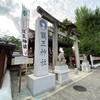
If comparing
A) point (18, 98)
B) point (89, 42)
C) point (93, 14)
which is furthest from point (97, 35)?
point (18, 98)

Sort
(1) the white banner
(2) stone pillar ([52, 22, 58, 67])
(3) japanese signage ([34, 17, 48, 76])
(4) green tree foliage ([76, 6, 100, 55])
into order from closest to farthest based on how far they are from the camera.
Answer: (1) the white banner
(3) japanese signage ([34, 17, 48, 76])
(2) stone pillar ([52, 22, 58, 67])
(4) green tree foliage ([76, 6, 100, 55])

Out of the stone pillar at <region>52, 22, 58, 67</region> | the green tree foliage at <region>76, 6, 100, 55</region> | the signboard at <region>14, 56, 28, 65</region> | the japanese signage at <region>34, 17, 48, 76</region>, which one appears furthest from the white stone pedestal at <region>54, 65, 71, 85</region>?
the green tree foliage at <region>76, 6, 100, 55</region>

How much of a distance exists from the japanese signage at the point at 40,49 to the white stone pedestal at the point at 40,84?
29 centimetres

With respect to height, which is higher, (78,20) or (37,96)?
(78,20)

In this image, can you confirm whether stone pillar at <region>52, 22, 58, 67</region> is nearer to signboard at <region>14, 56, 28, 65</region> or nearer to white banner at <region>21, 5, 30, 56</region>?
white banner at <region>21, 5, 30, 56</region>

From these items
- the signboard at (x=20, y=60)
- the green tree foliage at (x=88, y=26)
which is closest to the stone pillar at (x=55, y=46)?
the signboard at (x=20, y=60)

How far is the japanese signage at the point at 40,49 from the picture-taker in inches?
197

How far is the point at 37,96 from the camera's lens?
445cm

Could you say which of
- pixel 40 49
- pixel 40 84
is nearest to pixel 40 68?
pixel 40 84

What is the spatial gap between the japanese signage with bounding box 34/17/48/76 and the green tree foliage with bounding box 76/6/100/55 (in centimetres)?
1025

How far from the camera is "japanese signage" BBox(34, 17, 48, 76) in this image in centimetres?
499

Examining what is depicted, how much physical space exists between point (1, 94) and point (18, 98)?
46.0 inches

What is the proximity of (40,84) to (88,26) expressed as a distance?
1189cm

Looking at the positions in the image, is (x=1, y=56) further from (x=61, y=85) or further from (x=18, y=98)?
(x=61, y=85)
